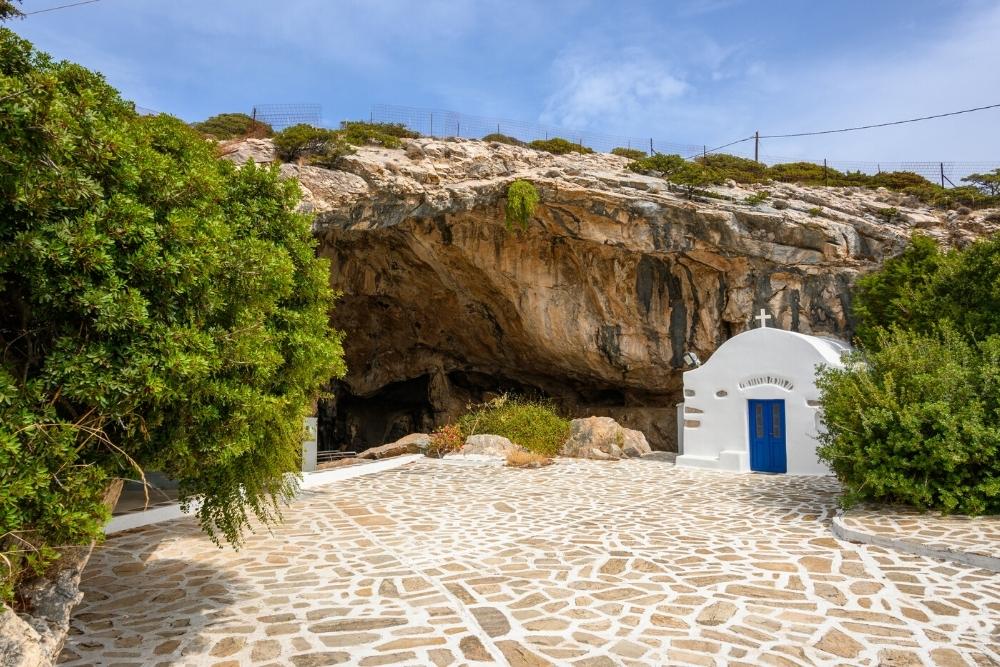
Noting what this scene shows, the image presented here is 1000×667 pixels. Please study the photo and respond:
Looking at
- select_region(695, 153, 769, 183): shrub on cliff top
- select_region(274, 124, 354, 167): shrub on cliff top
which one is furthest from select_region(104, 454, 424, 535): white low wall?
select_region(695, 153, 769, 183): shrub on cliff top

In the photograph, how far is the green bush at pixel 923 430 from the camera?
717 centimetres

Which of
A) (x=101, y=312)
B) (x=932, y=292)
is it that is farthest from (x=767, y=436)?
(x=101, y=312)

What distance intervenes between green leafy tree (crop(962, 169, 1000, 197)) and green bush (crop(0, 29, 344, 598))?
23.6m

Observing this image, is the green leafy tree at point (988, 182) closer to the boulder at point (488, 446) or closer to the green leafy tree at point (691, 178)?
the green leafy tree at point (691, 178)

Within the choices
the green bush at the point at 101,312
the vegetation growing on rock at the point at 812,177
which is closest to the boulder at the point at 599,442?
the vegetation growing on rock at the point at 812,177

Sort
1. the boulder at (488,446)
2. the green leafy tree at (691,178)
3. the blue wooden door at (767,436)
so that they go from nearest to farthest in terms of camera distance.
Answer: the blue wooden door at (767,436)
the boulder at (488,446)
the green leafy tree at (691,178)

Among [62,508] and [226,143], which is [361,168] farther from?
[62,508]

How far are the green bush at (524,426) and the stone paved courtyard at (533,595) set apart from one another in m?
7.48

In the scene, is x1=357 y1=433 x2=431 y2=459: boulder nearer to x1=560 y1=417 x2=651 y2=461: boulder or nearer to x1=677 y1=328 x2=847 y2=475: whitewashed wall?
x1=560 y1=417 x2=651 y2=461: boulder

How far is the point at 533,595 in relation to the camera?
5.16 metres

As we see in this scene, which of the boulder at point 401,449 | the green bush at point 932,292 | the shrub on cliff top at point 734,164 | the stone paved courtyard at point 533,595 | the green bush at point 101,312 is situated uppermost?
the shrub on cliff top at point 734,164

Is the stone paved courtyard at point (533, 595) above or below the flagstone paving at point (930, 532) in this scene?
below

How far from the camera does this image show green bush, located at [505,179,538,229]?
54.1 ft

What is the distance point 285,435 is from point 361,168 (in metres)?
12.8
